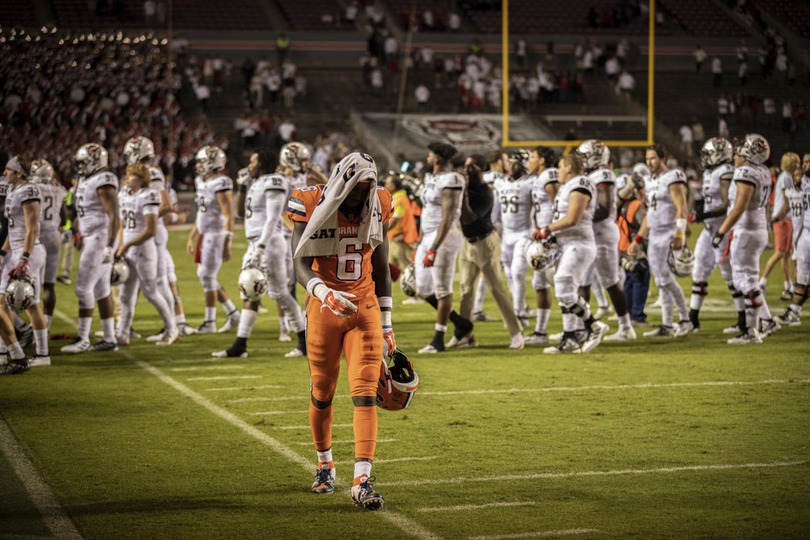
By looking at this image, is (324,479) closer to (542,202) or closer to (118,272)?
(118,272)

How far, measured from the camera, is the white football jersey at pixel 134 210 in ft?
34.4

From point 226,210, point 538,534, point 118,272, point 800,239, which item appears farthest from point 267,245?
point 800,239

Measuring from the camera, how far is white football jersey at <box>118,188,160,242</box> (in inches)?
413

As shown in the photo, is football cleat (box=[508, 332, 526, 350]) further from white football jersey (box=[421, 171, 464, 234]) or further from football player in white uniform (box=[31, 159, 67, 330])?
football player in white uniform (box=[31, 159, 67, 330])

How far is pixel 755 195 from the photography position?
1041 cm

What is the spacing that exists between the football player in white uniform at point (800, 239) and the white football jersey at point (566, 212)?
2.92m

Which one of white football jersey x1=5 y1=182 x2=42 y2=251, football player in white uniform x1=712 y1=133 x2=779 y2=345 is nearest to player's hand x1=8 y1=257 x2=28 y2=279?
white football jersey x1=5 y1=182 x2=42 y2=251

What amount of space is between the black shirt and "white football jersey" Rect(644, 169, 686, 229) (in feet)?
6.72

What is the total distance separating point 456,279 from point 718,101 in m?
21.8

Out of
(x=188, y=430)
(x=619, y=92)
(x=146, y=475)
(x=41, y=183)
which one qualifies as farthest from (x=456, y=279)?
(x=619, y=92)

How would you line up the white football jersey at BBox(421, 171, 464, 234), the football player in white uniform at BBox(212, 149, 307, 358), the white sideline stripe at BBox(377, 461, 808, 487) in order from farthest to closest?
the white football jersey at BBox(421, 171, 464, 234)
the football player in white uniform at BBox(212, 149, 307, 358)
the white sideline stripe at BBox(377, 461, 808, 487)

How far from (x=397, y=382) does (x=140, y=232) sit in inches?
236

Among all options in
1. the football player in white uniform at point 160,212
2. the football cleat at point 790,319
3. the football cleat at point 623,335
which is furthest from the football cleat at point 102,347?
the football cleat at point 790,319

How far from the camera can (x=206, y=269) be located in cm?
1149
